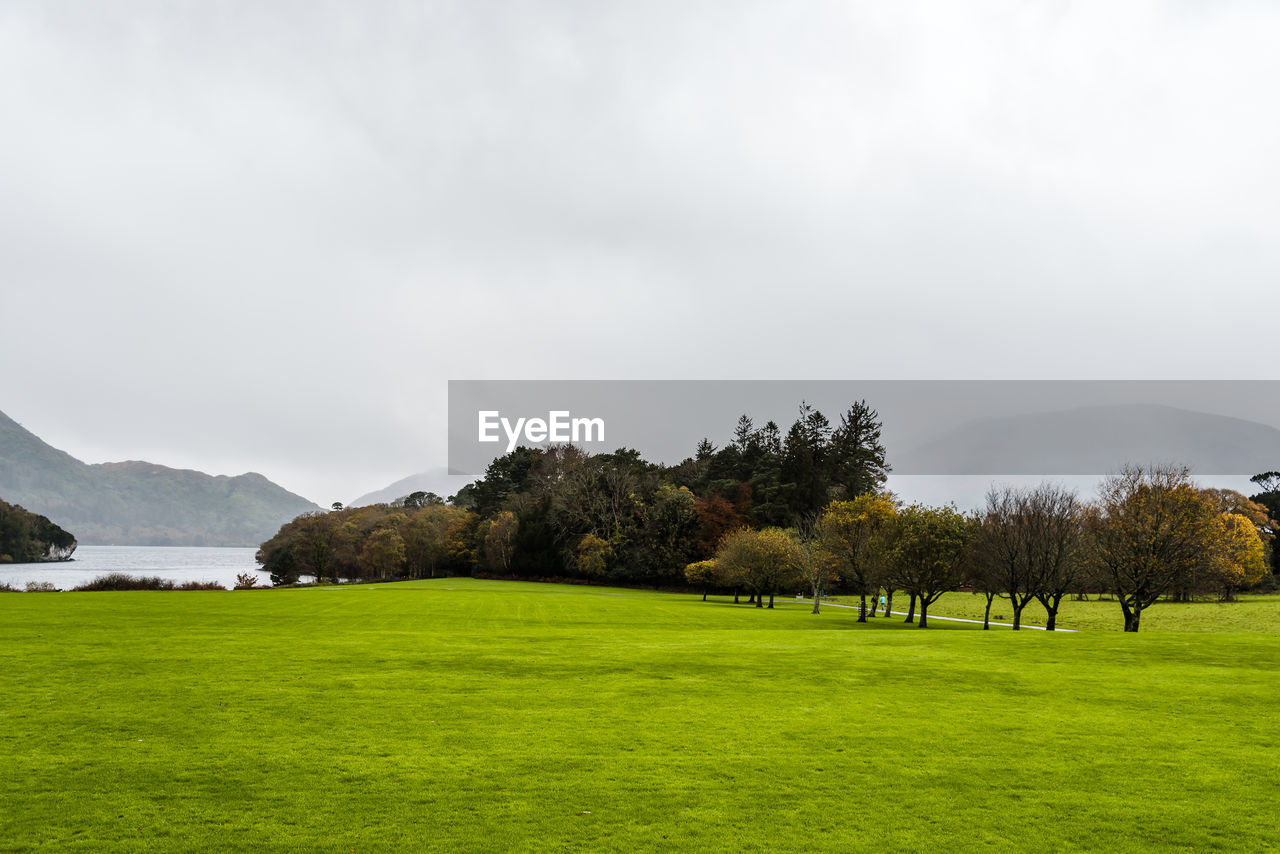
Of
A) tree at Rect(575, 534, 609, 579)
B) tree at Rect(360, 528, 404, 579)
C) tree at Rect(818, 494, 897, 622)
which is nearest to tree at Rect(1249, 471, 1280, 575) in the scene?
tree at Rect(818, 494, 897, 622)

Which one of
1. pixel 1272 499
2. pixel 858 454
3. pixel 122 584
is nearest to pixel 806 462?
pixel 858 454

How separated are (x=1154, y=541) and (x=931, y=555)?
423 inches

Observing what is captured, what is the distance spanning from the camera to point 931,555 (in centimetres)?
4250

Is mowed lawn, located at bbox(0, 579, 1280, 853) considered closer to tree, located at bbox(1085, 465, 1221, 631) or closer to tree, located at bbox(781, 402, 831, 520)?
tree, located at bbox(1085, 465, 1221, 631)

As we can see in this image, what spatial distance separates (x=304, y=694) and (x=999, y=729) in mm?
12535

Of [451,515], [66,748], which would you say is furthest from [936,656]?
[451,515]

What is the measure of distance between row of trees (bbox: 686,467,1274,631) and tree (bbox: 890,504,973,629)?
0.19 feet

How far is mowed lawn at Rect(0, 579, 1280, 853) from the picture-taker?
7742 millimetres

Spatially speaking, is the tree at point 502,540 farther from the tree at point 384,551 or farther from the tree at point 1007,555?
the tree at point 1007,555

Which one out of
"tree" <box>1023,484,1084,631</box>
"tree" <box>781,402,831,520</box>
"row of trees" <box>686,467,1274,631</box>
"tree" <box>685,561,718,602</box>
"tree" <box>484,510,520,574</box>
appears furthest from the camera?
→ "tree" <box>484,510,520,574</box>

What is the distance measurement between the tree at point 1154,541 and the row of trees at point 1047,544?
0.17 ft

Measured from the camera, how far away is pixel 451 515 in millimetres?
121688

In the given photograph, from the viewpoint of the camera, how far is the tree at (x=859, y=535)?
45.7 m

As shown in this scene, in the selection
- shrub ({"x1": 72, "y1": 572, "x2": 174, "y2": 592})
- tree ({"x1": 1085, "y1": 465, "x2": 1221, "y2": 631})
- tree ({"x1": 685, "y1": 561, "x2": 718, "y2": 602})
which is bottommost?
tree ({"x1": 685, "y1": 561, "x2": 718, "y2": 602})
